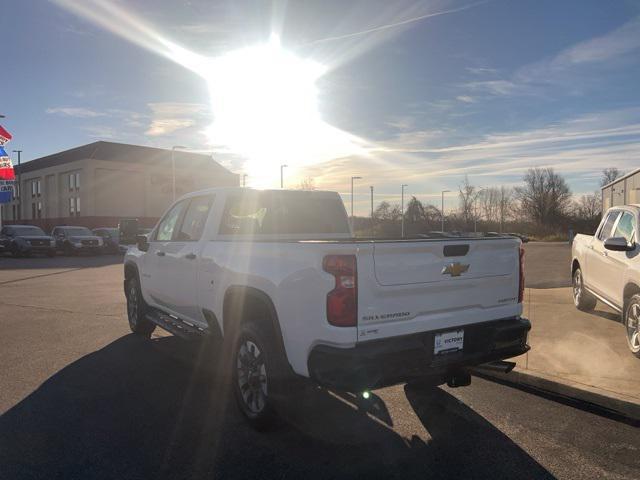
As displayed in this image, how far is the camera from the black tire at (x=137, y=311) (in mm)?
7250

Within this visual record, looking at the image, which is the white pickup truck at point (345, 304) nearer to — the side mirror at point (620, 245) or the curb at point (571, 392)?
the curb at point (571, 392)

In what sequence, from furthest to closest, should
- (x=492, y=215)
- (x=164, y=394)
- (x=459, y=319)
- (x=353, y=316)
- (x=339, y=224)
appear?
(x=492, y=215)
(x=339, y=224)
(x=164, y=394)
(x=459, y=319)
(x=353, y=316)

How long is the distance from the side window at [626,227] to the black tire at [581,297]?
61.1 inches

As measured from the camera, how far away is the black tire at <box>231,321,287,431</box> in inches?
151

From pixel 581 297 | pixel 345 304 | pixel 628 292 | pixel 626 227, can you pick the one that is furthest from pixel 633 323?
pixel 345 304

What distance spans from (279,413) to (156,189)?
191 ft

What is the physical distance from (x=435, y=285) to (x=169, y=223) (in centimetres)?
392

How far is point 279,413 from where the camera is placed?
3.99 metres

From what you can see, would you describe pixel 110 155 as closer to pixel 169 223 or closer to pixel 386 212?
pixel 386 212

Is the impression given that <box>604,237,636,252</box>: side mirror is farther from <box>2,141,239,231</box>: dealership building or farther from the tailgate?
<box>2,141,239,231</box>: dealership building

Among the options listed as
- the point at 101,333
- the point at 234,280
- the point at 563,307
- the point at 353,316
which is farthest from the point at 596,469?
the point at 101,333

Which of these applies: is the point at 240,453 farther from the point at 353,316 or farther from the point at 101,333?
the point at 101,333

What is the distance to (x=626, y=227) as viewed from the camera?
6.83 m

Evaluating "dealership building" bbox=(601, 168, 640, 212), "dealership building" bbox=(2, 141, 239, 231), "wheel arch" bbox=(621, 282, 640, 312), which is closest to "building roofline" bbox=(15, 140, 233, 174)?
"dealership building" bbox=(2, 141, 239, 231)
